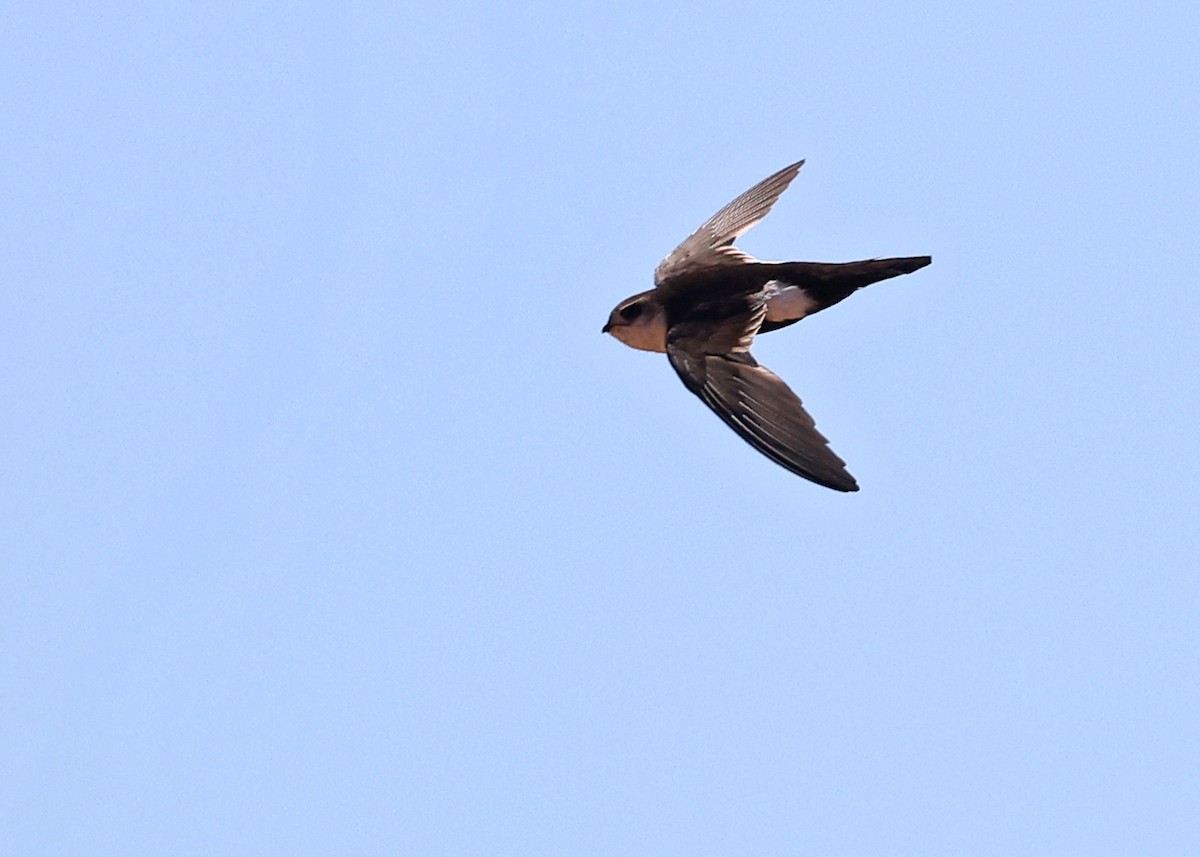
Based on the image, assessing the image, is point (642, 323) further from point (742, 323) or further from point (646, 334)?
point (742, 323)

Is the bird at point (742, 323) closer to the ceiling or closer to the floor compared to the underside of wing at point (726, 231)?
closer to the floor

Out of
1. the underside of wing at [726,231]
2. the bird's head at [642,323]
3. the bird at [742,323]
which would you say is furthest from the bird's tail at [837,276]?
the underside of wing at [726,231]

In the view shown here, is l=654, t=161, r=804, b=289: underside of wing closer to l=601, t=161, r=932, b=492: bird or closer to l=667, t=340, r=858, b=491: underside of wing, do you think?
l=601, t=161, r=932, b=492: bird

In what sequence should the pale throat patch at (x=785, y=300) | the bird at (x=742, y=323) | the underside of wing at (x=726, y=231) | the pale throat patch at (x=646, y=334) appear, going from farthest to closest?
the underside of wing at (x=726, y=231)
the pale throat patch at (x=646, y=334)
the pale throat patch at (x=785, y=300)
the bird at (x=742, y=323)

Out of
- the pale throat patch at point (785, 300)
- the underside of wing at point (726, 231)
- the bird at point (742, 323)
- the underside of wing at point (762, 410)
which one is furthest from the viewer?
the underside of wing at point (726, 231)

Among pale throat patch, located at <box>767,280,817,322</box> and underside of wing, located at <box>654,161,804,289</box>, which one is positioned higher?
underside of wing, located at <box>654,161,804,289</box>

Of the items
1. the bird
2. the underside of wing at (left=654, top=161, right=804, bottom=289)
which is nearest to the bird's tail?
the bird

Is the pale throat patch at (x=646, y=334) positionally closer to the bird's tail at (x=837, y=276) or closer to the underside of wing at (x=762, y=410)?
the underside of wing at (x=762, y=410)
